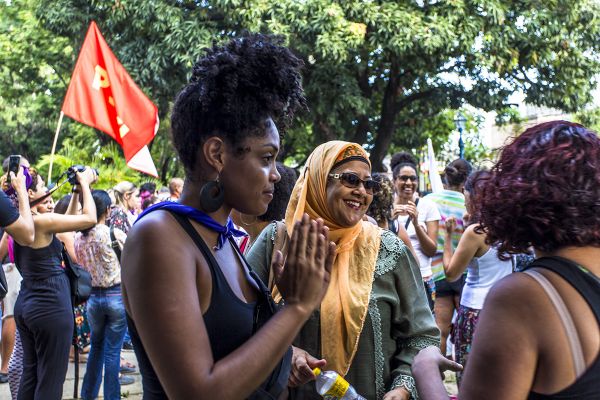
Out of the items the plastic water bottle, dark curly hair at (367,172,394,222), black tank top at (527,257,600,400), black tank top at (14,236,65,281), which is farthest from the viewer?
dark curly hair at (367,172,394,222)

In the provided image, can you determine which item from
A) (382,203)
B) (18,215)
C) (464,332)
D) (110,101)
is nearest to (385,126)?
(110,101)

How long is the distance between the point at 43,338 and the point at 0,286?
0.82 meters

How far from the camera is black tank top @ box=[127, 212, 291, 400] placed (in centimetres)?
181

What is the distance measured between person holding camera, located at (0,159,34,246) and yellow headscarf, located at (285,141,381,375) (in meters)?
1.78

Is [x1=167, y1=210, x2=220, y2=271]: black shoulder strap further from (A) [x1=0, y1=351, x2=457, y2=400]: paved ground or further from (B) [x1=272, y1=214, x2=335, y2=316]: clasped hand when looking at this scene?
(A) [x1=0, y1=351, x2=457, y2=400]: paved ground

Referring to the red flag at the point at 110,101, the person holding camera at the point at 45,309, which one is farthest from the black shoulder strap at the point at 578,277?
the red flag at the point at 110,101

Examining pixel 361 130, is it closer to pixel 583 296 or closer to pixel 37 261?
pixel 37 261

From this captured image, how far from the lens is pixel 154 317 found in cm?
166

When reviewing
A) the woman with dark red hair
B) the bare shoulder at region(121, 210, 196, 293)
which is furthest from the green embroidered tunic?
the bare shoulder at region(121, 210, 196, 293)

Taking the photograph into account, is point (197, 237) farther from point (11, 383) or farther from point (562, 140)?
point (11, 383)

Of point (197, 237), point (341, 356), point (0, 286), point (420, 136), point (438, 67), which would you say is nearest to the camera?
point (197, 237)

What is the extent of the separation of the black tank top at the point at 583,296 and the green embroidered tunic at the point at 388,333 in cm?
135

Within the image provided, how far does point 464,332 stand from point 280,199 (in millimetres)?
1746

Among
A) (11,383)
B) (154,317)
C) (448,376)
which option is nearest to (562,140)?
(154,317)
